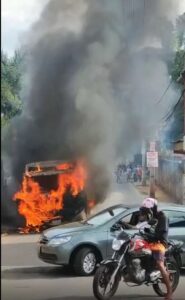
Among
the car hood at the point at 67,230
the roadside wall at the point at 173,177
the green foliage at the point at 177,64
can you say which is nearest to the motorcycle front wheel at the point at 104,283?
the car hood at the point at 67,230

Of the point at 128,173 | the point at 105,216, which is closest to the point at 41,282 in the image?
the point at 105,216

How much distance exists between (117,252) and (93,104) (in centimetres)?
746

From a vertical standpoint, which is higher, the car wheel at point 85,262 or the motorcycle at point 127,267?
the motorcycle at point 127,267

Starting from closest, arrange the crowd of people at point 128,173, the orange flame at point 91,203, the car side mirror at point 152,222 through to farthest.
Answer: the car side mirror at point 152,222, the orange flame at point 91,203, the crowd of people at point 128,173

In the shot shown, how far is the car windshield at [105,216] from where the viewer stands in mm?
9844

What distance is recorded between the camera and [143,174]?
18.1m

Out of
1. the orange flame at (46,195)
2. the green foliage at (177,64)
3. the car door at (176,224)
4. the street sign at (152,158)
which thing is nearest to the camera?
the car door at (176,224)

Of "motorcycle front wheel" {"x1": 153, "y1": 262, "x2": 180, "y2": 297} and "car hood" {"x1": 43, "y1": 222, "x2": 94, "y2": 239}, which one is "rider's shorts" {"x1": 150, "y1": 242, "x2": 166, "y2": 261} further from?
"car hood" {"x1": 43, "y1": 222, "x2": 94, "y2": 239}

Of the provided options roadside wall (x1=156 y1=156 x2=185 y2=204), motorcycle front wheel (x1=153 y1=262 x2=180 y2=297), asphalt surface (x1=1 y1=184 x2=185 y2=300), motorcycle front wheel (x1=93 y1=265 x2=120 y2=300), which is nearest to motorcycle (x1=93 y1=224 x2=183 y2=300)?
motorcycle front wheel (x1=93 y1=265 x2=120 y2=300)

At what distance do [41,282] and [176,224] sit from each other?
2.54 m

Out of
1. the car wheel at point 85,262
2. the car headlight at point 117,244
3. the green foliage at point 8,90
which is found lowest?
the car wheel at point 85,262

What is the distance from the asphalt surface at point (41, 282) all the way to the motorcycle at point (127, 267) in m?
0.50

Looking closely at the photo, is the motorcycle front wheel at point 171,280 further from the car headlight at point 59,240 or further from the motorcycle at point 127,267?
the car headlight at point 59,240

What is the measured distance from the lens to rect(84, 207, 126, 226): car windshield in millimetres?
9844
